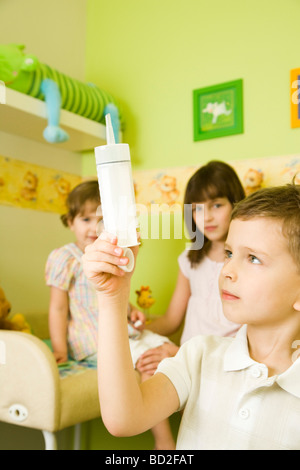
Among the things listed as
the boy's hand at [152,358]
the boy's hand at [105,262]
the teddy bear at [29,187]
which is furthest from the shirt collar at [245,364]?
the teddy bear at [29,187]

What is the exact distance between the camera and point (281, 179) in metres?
1.35

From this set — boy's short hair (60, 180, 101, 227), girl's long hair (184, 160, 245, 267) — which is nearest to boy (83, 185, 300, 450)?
girl's long hair (184, 160, 245, 267)

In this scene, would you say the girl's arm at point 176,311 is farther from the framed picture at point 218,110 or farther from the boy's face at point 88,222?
the framed picture at point 218,110

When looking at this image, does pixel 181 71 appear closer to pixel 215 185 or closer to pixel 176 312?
pixel 215 185

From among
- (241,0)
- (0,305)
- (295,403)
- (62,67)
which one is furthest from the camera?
(62,67)

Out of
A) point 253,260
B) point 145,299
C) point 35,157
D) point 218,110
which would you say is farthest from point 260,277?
point 35,157

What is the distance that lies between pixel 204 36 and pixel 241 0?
0.52 ft

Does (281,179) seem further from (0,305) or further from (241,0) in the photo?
(0,305)

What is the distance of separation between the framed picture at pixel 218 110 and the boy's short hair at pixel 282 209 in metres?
0.82

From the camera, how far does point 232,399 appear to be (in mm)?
618

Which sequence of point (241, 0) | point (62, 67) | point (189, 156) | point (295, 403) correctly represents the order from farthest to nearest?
point (62, 67) → point (189, 156) → point (241, 0) → point (295, 403)

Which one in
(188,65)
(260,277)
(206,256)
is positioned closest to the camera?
(260,277)

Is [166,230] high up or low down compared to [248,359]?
up
